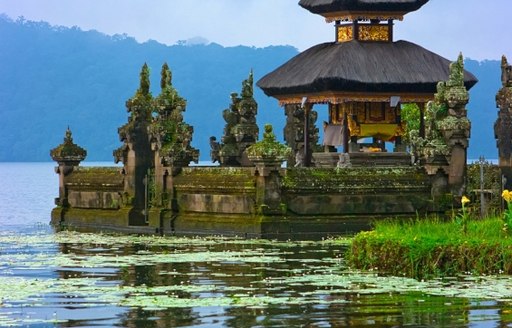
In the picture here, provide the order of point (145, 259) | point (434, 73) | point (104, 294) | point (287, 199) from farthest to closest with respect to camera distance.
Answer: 1. point (434, 73)
2. point (287, 199)
3. point (145, 259)
4. point (104, 294)

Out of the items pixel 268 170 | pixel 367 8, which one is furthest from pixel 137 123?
pixel 367 8

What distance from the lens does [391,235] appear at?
1116 inches

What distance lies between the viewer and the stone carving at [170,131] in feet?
150

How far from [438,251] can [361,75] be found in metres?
23.9

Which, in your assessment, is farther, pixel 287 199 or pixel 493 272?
pixel 287 199

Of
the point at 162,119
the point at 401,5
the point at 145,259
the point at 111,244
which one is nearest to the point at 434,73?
the point at 401,5

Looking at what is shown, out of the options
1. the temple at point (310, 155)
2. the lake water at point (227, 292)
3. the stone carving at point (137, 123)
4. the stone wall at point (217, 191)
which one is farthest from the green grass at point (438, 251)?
the stone carving at point (137, 123)

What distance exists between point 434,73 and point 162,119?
10.5m

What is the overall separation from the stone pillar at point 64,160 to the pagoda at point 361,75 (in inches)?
283

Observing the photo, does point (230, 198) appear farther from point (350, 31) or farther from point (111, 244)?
point (350, 31)

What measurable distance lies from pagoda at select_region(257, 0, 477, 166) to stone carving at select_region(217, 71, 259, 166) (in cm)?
145

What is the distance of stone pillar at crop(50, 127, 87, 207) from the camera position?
51.6 m

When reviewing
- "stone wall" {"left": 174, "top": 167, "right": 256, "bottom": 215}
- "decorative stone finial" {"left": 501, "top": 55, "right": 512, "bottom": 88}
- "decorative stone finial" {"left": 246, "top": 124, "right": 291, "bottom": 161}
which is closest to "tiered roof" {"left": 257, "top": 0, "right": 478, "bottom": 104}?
"decorative stone finial" {"left": 501, "top": 55, "right": 512, "bottom": 88}

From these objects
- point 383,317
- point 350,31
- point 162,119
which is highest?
point 350,31
